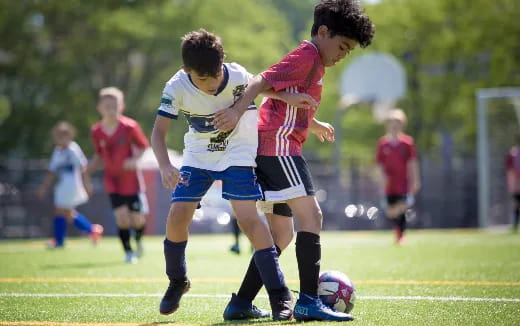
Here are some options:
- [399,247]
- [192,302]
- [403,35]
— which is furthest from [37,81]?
[192,302]

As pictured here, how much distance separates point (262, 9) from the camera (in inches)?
1404

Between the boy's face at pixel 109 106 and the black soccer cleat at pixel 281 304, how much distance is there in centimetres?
658

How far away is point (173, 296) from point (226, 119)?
47.9 inches

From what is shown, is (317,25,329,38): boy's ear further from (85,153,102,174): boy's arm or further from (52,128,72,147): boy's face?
(52,128,72,147): boy's face

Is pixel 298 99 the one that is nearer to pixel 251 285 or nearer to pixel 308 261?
pixel 308 261

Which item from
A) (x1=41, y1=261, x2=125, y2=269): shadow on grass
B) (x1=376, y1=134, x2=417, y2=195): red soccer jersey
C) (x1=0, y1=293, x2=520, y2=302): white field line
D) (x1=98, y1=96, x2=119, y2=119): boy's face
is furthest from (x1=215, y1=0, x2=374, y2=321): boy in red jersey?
(x1=376, y1=134, x2=417, y2=195): red soccer jersey

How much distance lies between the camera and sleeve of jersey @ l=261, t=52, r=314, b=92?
18.5 ft

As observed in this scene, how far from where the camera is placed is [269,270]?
5.61 meters

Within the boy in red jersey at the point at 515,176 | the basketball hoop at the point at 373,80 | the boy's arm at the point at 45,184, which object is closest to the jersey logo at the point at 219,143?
the boy's arm at the point at 45,184

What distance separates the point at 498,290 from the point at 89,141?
79.6 feet

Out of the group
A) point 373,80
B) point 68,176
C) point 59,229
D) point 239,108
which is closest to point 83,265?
point 59,229

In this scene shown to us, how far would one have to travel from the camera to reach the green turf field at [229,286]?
5.84 metres

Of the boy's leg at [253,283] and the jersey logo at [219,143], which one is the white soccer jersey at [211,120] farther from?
the boy's leg at [253,283]

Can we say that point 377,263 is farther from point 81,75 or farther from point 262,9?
point 262,9
